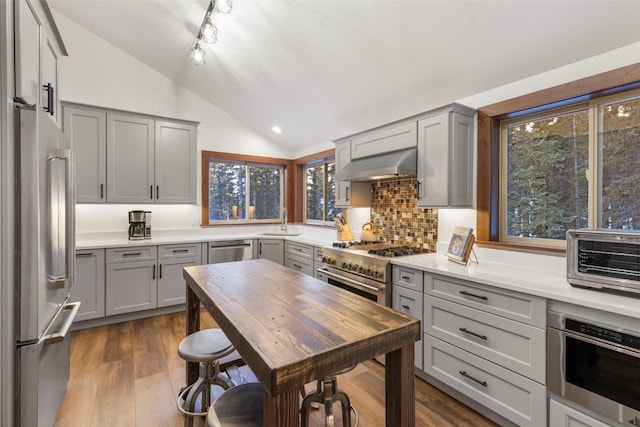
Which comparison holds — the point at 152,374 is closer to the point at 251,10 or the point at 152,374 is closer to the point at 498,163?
the point at 251,10

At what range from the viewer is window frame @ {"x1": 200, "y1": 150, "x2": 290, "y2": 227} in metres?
4.38

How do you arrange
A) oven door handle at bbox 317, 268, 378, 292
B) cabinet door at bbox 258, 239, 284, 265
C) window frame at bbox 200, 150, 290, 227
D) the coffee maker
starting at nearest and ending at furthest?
oven door handle at bbox 317, 268, 378, 292 → the coffee maker → cabinet door at bbox 258, 239, 284, 265 → window frame at bbox 200, 150, 290, 227

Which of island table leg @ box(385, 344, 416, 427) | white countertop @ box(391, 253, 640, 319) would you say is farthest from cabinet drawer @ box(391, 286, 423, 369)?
island table leg @ box(385, 344, 416, 427)

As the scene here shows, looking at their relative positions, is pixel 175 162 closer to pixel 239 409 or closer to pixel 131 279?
pixel 131 279

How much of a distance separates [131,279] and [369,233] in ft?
9.13

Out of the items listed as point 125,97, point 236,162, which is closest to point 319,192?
point 236,162

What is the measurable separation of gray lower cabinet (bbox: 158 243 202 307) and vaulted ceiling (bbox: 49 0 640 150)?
2126mm

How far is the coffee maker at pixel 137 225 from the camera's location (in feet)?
12.2

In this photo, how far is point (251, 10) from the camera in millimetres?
2521

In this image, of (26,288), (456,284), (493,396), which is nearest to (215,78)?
(26,288)

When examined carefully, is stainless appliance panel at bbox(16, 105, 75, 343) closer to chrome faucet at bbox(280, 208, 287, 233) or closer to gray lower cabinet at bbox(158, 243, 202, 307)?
gray lower cabinet at bbox(158, 243, 202, 307)

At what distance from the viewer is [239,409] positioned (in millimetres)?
1225

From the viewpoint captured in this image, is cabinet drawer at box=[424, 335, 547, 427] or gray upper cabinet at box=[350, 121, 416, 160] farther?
gray upper cabinet at box=[350, 121, 416, 160]

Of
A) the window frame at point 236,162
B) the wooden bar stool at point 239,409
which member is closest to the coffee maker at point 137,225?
the window frame at point 236,162
